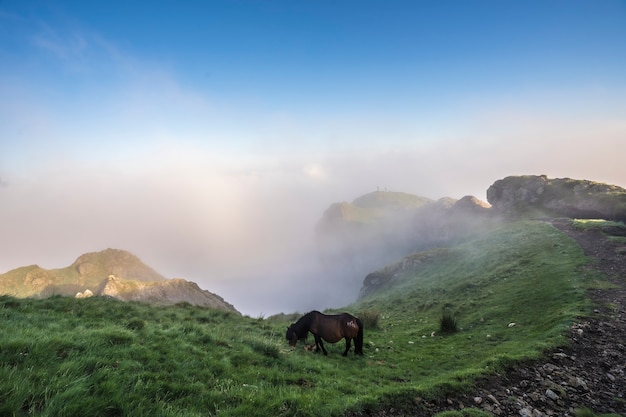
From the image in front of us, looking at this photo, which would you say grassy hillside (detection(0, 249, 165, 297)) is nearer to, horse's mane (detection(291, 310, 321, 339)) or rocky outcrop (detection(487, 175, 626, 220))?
horse's mane (detection(291, 310, 321, 339))

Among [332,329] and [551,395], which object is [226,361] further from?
[551,395]

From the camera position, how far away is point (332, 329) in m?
15.1

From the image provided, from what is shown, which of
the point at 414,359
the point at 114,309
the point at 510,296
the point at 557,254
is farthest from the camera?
the point at 557,254

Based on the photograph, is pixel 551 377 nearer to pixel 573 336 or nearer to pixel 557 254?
pixel 573 336

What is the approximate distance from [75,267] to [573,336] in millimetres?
219956

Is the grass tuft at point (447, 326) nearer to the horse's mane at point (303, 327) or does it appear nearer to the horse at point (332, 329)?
the horse at point (332, 329)

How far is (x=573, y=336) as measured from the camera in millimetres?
13852

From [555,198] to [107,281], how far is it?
133m

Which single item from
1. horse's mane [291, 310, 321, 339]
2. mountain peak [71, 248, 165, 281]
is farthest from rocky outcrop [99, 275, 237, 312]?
mountain peak [71, 248, 165, 281]

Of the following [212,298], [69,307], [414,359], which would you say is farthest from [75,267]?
[414,359]

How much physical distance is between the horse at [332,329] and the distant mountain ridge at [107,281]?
218ft

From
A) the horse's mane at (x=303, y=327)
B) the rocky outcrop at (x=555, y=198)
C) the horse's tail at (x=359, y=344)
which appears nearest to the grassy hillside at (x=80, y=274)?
the horse's mane at (x=303, y=327)

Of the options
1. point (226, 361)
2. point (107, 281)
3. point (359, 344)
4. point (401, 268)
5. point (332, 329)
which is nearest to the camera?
point (226, 361)

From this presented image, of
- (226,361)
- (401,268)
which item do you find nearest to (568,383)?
(226,361)
